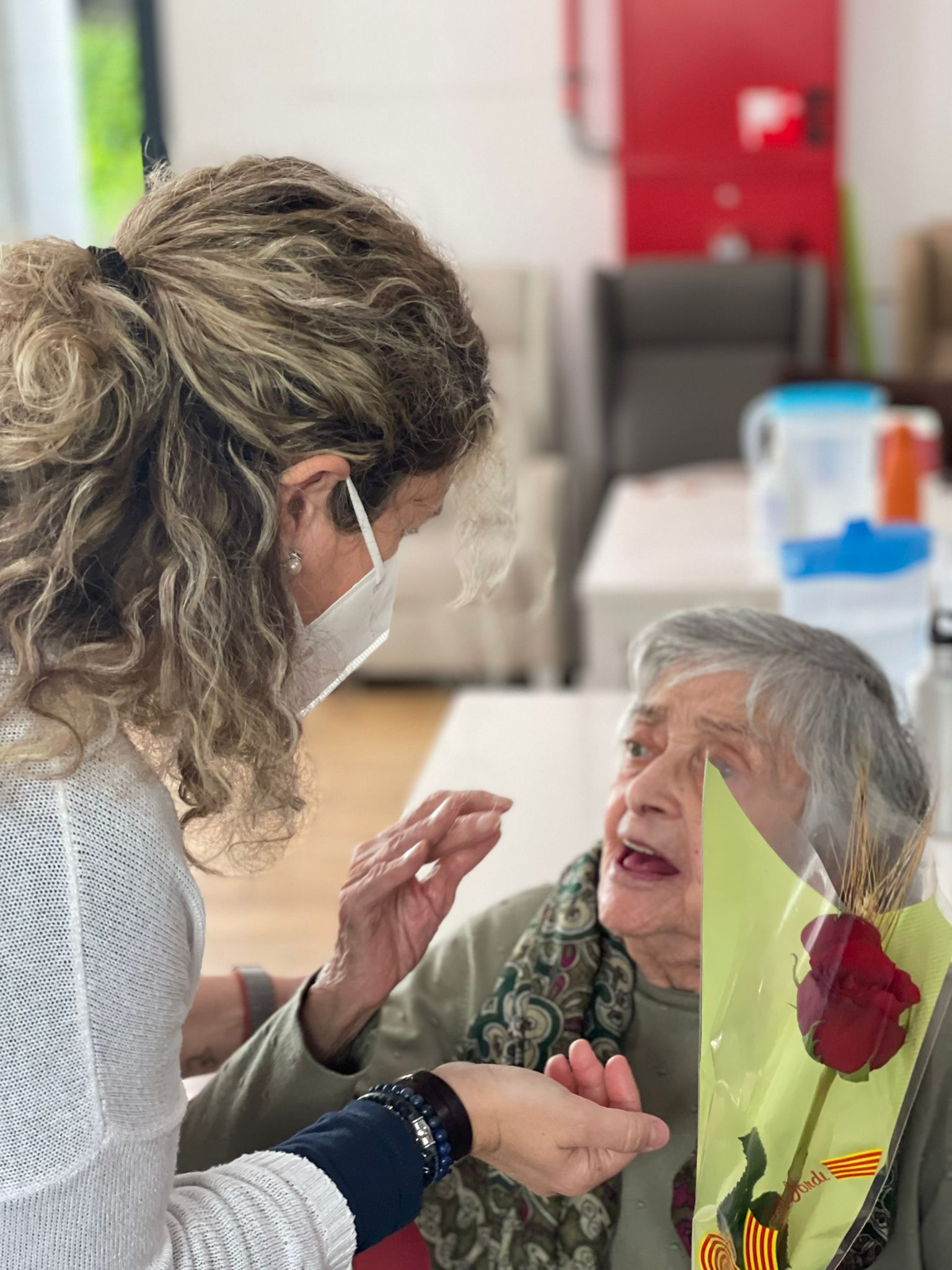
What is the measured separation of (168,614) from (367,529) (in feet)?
0.50

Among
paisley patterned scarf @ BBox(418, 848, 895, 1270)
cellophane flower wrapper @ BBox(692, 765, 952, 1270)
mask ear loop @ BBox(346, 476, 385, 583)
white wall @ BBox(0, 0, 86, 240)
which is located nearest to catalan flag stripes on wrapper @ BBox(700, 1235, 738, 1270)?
cellophane flower wrapper @ BBox(692, 765, 952, 1270)

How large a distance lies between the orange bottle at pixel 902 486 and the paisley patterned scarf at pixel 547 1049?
56.9 inches

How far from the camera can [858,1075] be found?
905mm

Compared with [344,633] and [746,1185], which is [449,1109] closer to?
[746,1185]

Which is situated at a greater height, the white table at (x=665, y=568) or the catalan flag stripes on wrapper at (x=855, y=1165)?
Answer: the catalan flag stripes on wrapper at (x=855, y=1165)

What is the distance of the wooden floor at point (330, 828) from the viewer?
2955 mm

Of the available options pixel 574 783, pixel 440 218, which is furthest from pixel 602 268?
pixel 574 783

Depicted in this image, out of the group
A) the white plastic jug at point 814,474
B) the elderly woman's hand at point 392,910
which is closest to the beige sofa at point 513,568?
the white plastic jug at point 814,474

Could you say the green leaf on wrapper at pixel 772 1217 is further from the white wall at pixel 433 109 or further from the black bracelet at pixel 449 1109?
the white wall at pixel 433 109

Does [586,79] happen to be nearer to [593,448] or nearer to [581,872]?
[593,448]

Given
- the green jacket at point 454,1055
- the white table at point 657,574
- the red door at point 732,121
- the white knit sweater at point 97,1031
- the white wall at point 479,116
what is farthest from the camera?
the white wall at point 479,116

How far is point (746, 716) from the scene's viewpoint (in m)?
1.31

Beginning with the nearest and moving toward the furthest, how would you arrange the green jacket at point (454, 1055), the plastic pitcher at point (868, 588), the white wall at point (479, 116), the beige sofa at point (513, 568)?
the green jacket at point (454, 1055) < the plastic pitcher at point (868, 588) < the beige sofa at point (513, 568) < the white wall at point (479, 116)

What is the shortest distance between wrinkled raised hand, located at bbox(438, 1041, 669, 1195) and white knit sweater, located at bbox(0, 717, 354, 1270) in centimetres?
16
